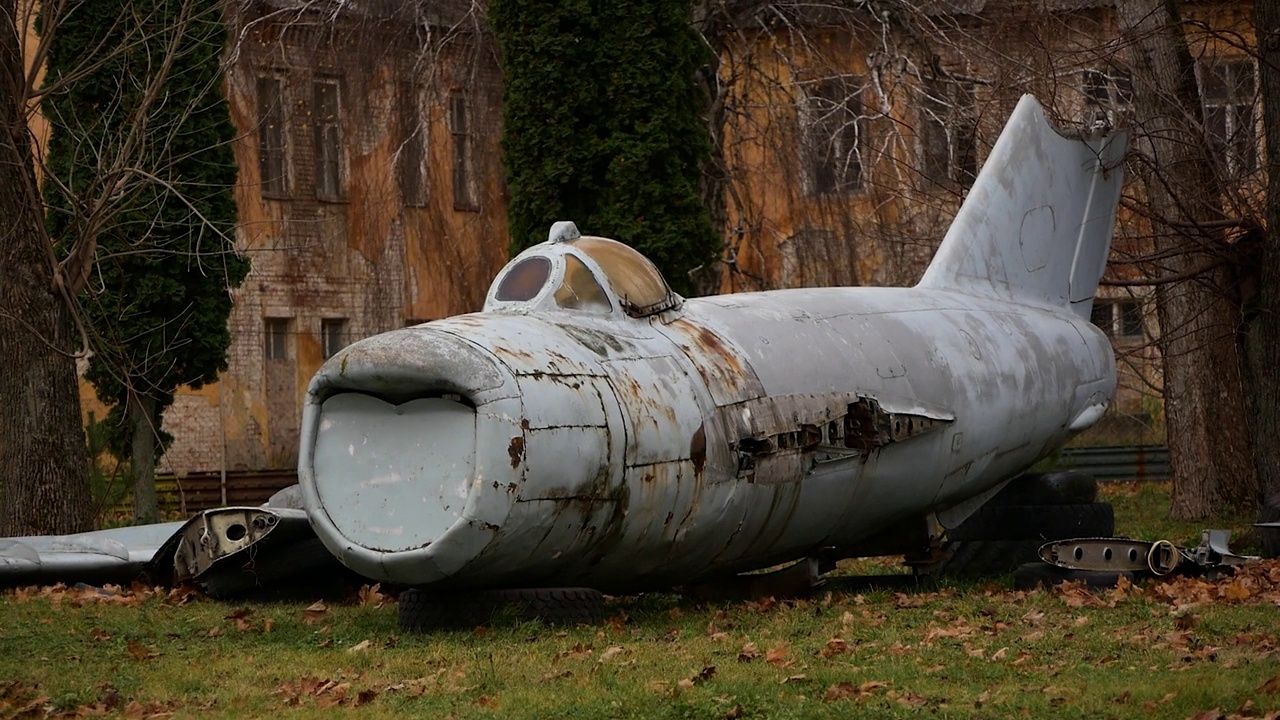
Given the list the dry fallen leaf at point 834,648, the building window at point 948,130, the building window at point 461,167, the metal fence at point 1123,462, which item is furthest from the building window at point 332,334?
the dry fallen leaf at point 834,648

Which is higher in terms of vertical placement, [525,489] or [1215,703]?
[525,489]

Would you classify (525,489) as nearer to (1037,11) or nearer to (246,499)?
(1037,11)

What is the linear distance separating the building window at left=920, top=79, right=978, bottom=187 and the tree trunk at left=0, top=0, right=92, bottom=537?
33.7 feet

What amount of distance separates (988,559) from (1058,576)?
156 cm

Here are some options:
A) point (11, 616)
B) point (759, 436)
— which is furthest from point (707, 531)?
point (11, 616)

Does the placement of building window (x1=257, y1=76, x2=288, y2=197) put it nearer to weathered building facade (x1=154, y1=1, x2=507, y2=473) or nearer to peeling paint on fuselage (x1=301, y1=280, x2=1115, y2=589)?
weathered building facade (x1=154, y1=1, x2=507, y2=473)

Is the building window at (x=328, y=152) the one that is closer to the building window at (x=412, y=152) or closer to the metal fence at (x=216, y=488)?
the building window at (x=412, y=152)

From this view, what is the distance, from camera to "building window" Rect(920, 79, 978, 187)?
21234mm

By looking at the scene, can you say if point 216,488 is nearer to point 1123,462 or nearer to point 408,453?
point 1123,462

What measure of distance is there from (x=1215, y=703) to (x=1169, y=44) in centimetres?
1247

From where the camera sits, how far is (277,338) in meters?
31.2

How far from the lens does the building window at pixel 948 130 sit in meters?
21.2

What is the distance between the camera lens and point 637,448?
9.71m

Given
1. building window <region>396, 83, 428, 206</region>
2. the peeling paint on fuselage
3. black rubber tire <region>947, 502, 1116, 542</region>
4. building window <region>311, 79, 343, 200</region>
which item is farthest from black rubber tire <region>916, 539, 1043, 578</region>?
building window <region>311, 79, 343, 200</region>
